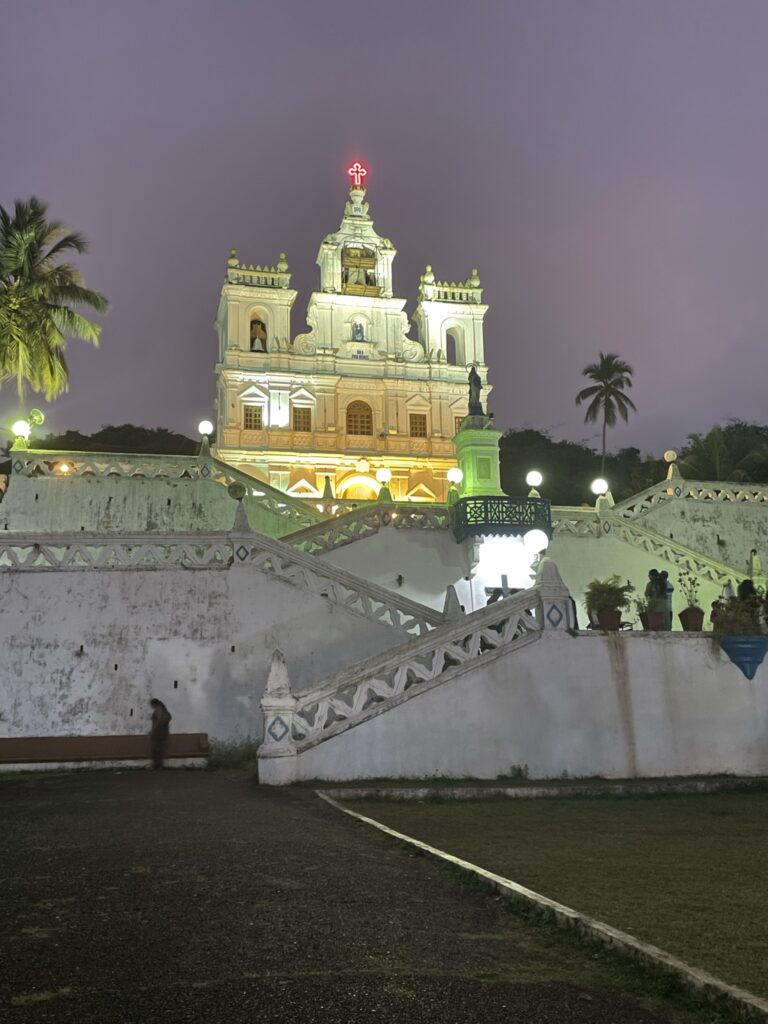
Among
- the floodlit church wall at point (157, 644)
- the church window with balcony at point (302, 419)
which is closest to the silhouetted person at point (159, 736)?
the floodlit church wall at point (157, 644)

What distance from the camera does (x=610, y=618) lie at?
A: 547 inches

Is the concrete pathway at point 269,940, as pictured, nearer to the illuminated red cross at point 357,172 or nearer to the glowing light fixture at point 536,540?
the glowing light fixture at point 536,540

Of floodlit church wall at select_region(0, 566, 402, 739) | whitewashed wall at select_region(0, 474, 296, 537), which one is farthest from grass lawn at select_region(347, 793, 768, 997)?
whitewashed wall at select_region(0, 474, 296, 537)

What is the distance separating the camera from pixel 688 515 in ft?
99.9

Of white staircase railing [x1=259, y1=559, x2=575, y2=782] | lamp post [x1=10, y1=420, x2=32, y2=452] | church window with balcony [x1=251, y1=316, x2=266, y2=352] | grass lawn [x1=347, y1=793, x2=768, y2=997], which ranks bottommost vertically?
grass lawn [x1=347, y1=793, x2=768, y2=997]

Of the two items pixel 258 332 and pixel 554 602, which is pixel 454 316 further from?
pixel 554 602

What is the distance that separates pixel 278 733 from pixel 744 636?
7.41 m

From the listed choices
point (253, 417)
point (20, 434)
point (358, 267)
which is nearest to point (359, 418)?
point (253, 417)

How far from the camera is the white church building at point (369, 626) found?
12445 millimetres

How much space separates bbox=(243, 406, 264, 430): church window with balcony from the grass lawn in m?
32.9

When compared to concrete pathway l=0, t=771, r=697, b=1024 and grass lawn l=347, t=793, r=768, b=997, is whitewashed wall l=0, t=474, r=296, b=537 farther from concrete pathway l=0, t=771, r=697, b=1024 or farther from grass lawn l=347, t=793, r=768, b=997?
concrete pathway l=0, t=771, r=697, b=1024

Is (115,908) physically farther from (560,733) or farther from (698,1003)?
(560,733)

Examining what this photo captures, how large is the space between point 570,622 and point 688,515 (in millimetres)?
19041

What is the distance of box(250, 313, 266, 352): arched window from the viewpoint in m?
44.5
